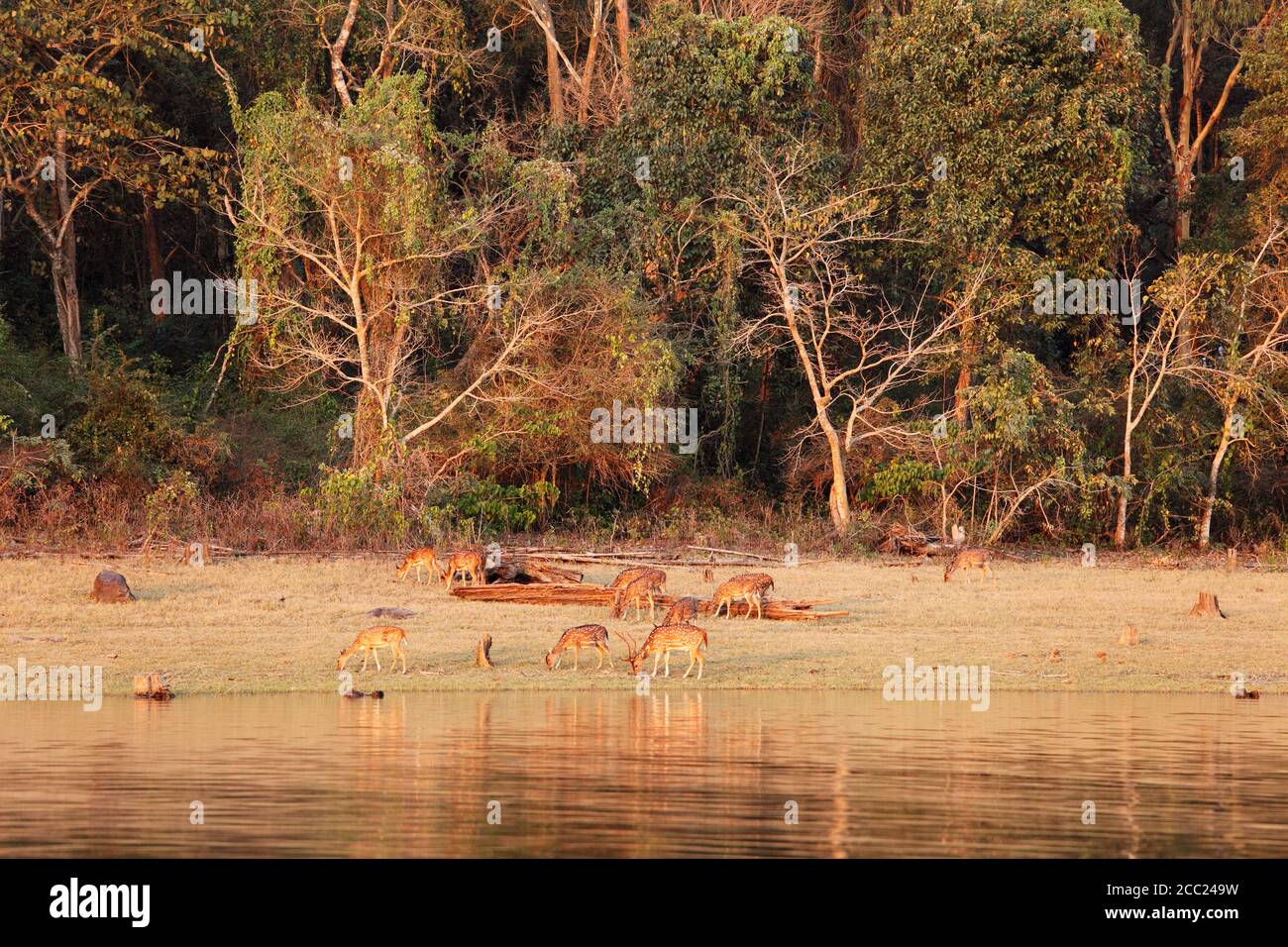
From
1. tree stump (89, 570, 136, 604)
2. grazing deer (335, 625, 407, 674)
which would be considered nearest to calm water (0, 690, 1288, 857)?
grazing deer (335, 625, 407, 674)

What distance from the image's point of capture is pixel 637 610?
21703mm

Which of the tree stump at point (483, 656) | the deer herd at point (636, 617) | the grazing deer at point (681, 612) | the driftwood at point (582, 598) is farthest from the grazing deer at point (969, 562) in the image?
the tree stump at point (483, 656)

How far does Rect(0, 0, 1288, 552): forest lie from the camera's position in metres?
32.5

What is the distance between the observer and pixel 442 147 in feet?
116

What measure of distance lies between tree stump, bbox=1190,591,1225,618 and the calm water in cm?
550

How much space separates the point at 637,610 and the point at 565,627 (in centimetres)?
99

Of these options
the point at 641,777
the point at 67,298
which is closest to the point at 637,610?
the point at 641,777

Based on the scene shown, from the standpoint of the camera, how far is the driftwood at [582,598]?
21.9 m

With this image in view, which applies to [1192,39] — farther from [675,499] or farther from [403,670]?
[403,670]

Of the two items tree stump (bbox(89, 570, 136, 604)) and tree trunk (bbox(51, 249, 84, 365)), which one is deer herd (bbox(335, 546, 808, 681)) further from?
tree trunk (bbox(51, 249, 84, 365))

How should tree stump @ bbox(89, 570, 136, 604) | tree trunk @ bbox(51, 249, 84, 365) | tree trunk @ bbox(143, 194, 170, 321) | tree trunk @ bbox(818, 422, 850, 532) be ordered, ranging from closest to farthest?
tree stump @ bbox(89, 570, 136, 604)
tree trunk @ bbox(818, 422, 850, 532)
tree trunk @ bbox(51, 249, 84, 365)
tree trunk @ bbox(143, 194, 170, 321)

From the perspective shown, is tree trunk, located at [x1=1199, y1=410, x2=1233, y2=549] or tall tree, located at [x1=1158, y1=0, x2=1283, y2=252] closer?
tree trunk, located at [x1=1199, y1=410, x2=1233, y2=549]

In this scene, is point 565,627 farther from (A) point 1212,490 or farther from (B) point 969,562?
(A) point 1212,490
